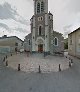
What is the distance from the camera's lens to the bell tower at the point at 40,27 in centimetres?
3222

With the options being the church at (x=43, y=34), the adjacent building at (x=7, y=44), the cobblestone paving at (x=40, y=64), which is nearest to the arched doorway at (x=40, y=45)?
the church at (x=43, y=34)

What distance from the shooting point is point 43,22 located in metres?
32.9

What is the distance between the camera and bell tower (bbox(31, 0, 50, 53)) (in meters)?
32.2

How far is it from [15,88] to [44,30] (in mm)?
25616

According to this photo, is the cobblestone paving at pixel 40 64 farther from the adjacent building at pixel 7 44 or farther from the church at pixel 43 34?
the adjacent building at pixel 7 44

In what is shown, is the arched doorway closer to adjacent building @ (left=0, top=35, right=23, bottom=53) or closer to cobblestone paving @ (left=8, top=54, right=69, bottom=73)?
cobblestone paving @ (left=8, top=54, right=69, bottom=73)

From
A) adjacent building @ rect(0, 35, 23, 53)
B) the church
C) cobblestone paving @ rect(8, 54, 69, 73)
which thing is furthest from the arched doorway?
adjacent building @ rect(0, 35, 23, 53)

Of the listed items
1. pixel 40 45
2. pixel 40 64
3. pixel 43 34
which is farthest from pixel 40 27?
pixel 40 64

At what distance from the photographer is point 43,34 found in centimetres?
3262

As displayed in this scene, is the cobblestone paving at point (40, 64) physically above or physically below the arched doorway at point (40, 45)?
below

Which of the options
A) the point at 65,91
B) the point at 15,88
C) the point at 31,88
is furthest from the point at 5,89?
the point at 65,91

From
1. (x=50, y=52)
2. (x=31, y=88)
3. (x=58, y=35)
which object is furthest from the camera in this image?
(x=58, y=35)

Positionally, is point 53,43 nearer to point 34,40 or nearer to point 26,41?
point 34,40

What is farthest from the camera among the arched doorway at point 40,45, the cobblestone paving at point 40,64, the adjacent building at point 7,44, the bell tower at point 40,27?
the adjacent building at point 7,44
